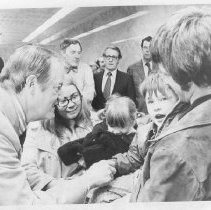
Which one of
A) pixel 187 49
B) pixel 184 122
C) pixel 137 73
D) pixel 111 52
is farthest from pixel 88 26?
pixel 184 122

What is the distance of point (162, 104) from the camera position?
1.17 metres

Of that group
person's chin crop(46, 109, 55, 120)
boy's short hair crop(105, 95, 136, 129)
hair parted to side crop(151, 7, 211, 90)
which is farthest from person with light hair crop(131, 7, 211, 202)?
person's chin crop(46, 109, 55, 120)

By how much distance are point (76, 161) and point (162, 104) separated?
319 mm

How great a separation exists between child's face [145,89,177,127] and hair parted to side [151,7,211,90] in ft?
0.17

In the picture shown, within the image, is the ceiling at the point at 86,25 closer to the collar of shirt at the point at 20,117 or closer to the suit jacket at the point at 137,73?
the suit jacket at the point at 137,73

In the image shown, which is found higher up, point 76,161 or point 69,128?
point 69,128

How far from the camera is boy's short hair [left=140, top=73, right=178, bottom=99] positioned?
45.9 inches

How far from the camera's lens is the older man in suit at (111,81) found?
3.90 ft

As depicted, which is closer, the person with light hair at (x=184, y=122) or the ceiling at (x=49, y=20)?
the person with light hair at (x=184, y=122)

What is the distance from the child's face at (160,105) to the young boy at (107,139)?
0.05 meters

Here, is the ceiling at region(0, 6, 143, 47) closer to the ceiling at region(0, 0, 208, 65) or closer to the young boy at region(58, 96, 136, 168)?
the ceiling at region(0, 0, 208, 65)

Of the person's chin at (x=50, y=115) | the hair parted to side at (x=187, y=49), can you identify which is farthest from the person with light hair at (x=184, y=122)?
the person's chin at (x=50, y=115)

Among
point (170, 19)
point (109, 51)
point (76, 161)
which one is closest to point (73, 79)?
point (109, 51)

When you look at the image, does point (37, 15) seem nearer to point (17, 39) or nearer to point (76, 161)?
point (17, 39)
